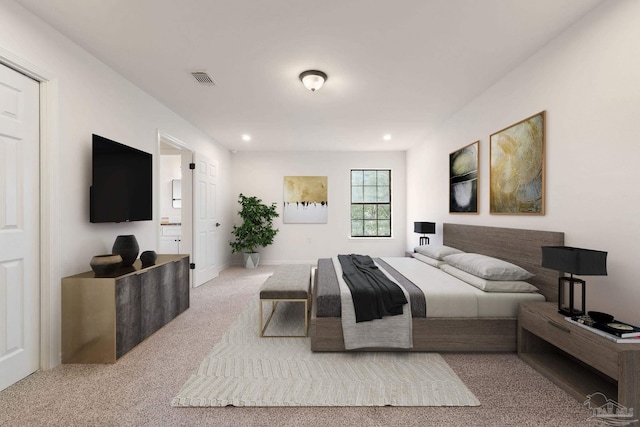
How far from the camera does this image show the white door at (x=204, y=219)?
15.3 ft

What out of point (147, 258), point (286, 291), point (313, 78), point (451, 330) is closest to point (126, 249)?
point (147, 258)

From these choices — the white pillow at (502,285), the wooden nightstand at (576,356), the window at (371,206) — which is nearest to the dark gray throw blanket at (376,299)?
the white pillow at (502,285)

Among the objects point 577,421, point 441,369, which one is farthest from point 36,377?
point 577,421

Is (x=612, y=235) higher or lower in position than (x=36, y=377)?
higher

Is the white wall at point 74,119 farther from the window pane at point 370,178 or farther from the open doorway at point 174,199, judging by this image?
the window pane at point 370,178

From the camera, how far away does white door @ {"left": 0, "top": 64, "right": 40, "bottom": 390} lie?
192 centimetres

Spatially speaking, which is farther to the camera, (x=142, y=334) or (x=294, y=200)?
(x=294, y=200)

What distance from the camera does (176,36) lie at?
233cm

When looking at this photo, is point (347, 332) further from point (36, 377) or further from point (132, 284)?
point (36, 377)

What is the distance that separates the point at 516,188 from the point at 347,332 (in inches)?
86.8

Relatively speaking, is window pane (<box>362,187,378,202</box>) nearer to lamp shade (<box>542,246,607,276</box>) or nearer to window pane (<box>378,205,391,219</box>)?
window pane (<box>378,205,391,219</box>)

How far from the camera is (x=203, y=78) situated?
→ 3.04m

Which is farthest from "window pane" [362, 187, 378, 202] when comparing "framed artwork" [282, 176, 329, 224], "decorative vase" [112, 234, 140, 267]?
"decorative vase" [112, 234, 140, 267]

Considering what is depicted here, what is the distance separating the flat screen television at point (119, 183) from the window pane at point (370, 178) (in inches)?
179
